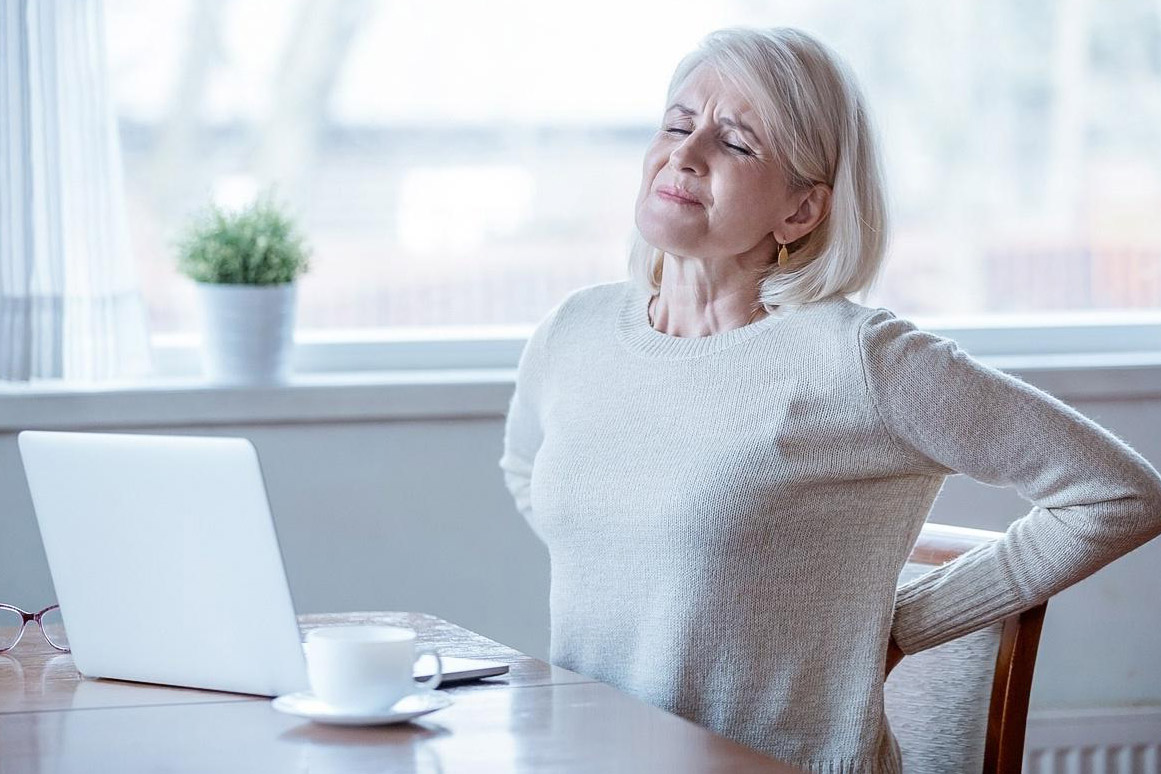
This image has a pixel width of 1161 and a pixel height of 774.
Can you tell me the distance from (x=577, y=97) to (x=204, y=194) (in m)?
0.65

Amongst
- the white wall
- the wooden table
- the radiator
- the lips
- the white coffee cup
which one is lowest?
the radiator

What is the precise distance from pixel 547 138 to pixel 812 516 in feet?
3.82

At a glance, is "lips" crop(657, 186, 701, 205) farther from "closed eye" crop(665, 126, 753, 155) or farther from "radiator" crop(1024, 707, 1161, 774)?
"radiator" crop(1024, 707, 1161, 774)

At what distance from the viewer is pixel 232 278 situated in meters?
2.12

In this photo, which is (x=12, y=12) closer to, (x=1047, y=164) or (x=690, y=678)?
(x=690, y=678)

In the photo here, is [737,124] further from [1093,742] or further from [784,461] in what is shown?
[1093,742]

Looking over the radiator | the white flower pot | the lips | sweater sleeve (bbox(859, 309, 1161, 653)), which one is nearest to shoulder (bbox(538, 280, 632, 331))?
the lips

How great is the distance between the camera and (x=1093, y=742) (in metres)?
2.36

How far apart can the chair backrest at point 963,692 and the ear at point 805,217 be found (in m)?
0.37

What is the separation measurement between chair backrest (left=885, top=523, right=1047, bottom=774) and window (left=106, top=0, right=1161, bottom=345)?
1.01 m

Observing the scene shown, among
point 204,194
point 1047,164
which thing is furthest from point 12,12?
point 1047,164

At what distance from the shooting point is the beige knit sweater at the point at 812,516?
4.66 ft

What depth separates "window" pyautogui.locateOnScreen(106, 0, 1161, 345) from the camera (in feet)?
7.61

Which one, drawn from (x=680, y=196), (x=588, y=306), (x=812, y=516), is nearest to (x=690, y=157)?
(x=680, y=196)
